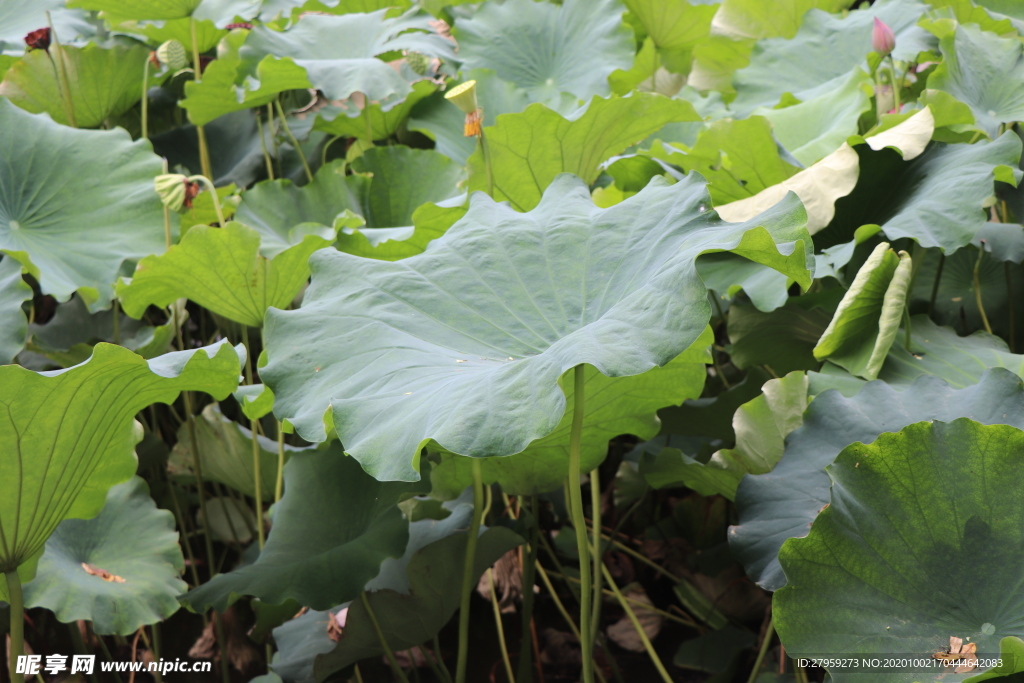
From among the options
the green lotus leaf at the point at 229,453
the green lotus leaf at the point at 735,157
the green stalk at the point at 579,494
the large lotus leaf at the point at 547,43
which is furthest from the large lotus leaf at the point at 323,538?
the large lotus leaf at the point at 547,43

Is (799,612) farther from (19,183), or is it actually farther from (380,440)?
(19,183)

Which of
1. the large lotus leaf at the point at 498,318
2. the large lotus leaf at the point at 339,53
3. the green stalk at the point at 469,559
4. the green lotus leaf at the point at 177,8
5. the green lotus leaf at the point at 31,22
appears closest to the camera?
the large lotus leaf at the point at 498,318

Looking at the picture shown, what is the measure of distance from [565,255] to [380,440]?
33cm

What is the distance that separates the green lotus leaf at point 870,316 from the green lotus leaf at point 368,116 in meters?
0.93

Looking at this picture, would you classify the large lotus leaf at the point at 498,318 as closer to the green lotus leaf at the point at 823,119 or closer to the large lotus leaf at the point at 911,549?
the large lotus leaf at the point at 911,549

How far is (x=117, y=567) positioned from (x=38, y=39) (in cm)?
110

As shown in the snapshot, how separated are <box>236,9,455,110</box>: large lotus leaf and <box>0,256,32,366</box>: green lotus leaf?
0.61 m

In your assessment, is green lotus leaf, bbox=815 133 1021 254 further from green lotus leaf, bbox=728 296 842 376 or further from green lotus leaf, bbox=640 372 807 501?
green lotus leaf, bbox=640 372 807 501

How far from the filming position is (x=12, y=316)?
1114mm

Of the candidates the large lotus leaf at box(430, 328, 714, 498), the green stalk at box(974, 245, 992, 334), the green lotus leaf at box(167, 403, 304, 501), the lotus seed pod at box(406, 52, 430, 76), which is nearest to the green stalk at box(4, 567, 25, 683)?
the green lotus leaf at box(167, 403, 304, 501)

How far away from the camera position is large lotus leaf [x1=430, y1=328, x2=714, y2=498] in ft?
3.25

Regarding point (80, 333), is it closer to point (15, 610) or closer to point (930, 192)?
point (15, 610)

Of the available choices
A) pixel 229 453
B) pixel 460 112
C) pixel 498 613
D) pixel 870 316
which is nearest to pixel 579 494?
pixel 870 316

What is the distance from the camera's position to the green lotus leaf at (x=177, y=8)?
1628 mm
